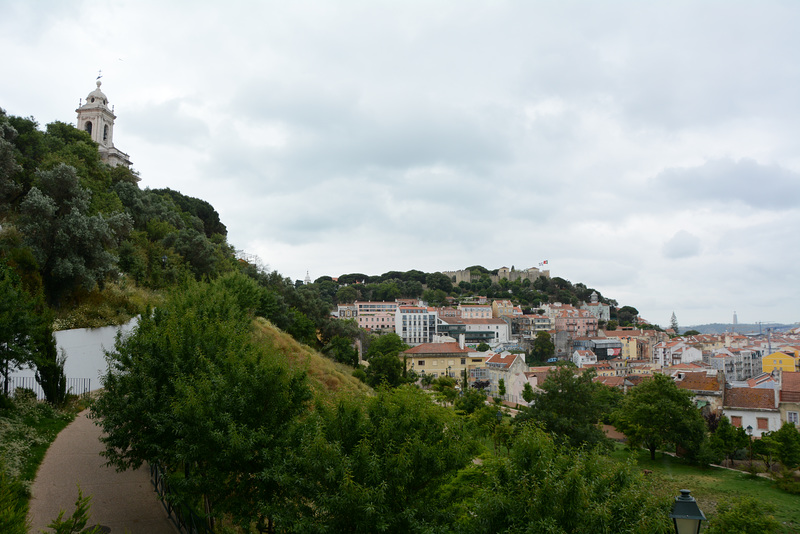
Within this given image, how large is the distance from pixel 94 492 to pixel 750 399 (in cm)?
4341

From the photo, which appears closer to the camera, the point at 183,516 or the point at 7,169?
the point at 183,516

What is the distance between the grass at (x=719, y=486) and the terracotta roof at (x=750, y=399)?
10.8 metres

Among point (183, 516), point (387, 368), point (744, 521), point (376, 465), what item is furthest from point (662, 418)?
point (183, 516)

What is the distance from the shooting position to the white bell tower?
167 ft

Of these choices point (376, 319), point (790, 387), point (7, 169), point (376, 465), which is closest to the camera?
point (376, 465)

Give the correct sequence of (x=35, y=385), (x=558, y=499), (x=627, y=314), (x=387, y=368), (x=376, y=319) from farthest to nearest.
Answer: (x=627, y=314)
(x=376, y=319)
(x=387, y=368)
(x=35, y=385)
(x=558, y=499)

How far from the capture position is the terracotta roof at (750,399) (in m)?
36.2

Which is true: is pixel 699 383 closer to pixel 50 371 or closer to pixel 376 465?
pixel 376 465

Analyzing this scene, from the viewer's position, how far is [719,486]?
78.0 ft

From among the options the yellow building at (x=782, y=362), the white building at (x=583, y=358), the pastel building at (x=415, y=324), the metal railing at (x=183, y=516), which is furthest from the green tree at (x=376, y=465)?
the pastel building at (x=415, y=324)

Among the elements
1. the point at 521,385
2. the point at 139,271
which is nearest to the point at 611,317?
the point at 521,385

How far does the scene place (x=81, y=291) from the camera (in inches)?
848

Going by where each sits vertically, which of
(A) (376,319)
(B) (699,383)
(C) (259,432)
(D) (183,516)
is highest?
(A) (376,319)

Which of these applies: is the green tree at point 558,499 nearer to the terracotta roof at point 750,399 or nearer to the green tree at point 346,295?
the terracotta roof at point 750,399
